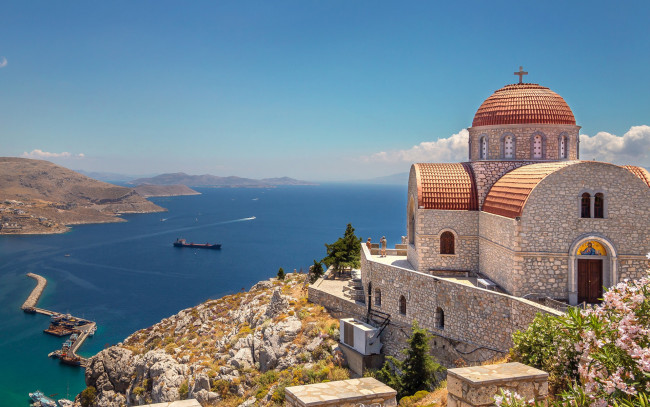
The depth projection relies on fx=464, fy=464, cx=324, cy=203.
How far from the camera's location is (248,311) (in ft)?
99.3

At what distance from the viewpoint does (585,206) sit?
650 inches

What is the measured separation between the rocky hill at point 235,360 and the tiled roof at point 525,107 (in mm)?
12468

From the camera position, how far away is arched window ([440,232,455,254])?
67.6 ft

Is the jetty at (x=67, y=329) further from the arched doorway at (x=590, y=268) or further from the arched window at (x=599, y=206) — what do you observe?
the arched window at (x=599, y=206)

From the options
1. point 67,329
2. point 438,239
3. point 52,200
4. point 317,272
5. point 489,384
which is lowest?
point 67,329

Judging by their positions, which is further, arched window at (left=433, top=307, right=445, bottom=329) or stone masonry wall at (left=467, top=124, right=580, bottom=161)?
stone masonry wall at (left=467, top=124, right=580, bottom=161)

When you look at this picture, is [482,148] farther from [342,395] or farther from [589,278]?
[342,395]

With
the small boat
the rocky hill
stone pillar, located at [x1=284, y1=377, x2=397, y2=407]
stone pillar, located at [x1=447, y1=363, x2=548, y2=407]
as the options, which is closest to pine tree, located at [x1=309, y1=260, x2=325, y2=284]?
the rocky hill

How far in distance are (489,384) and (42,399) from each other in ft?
135

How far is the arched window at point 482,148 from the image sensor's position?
22.0 metres

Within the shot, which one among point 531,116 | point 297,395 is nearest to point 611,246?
point 531,116

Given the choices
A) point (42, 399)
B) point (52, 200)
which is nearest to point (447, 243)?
point (42, 399)

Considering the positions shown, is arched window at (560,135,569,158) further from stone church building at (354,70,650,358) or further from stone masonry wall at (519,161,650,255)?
stone masonry wall at (519,161,650,255)

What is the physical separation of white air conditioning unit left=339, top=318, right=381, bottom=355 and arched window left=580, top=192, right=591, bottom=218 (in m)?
9.22
